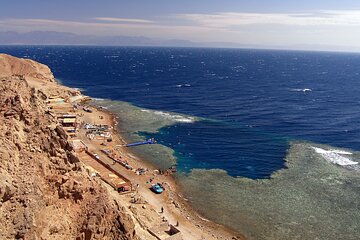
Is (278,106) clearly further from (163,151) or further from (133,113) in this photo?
(163,151)

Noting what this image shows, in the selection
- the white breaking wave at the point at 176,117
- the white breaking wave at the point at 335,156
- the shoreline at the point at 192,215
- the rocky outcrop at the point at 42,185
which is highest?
the rocky outcrop at the point at 42,185

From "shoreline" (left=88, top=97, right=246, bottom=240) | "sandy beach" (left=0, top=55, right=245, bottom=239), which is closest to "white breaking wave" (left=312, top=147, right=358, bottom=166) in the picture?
"shoreline" (left=88, top=97, right=246, bottom=240)

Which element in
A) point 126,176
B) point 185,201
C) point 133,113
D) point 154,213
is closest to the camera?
point 154,213

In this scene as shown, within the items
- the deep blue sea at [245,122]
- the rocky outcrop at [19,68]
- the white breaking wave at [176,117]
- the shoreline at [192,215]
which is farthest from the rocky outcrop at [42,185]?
the rocky outcrop at [19,68]

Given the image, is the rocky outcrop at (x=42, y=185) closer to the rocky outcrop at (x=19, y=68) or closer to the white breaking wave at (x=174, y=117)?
the white breaking wave at (x=174, y=117)

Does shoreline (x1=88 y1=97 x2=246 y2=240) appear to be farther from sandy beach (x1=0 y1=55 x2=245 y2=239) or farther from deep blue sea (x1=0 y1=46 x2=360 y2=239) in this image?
deep blue sea (x1=0 y1=46 x2=360 y2=239)

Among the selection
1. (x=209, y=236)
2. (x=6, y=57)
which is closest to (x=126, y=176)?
(x=209, y=236)
